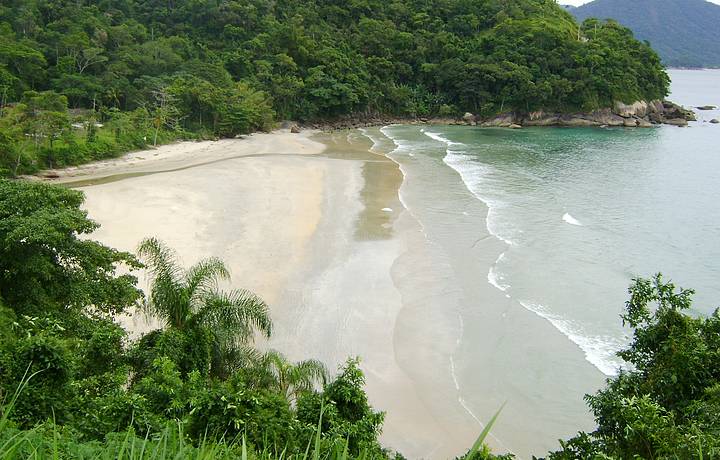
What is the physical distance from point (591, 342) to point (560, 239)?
916 cm

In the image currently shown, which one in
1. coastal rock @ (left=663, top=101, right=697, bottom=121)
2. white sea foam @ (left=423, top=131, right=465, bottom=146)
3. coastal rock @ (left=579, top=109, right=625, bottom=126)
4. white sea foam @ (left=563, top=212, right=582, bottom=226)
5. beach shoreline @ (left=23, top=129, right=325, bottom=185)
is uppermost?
coastal rock @ (left=663, top=101, right=697, bottom=121)

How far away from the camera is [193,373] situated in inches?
340

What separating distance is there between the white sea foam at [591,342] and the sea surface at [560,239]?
1.8 inches

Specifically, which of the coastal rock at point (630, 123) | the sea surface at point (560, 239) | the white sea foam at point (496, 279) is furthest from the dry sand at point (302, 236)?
the coastal rock at point (630, 123)

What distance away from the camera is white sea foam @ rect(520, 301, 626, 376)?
14.0m

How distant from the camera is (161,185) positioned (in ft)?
98.4

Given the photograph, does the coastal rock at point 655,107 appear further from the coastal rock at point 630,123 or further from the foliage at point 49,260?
the foliage at point 49,260

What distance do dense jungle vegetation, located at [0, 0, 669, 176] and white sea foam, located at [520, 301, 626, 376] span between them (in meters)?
31.8

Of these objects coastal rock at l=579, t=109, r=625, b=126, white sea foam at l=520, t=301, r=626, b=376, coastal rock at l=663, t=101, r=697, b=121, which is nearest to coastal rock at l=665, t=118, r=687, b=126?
coastal rock at l=663, t=101, r=697, b=121

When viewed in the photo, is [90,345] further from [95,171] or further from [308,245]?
[95,171]

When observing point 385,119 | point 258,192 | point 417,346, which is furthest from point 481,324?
point 385,119

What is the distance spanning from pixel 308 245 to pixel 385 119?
50.9 m

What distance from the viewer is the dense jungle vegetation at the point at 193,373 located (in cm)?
705

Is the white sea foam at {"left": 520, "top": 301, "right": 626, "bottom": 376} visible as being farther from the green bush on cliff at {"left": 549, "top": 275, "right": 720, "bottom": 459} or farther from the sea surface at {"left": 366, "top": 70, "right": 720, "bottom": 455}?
the green bush on cliff at {"left": 549, "top": 275, "right": 720, "bottom": 459}
